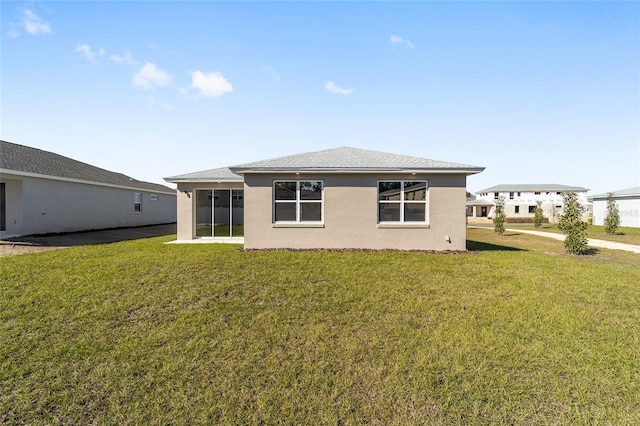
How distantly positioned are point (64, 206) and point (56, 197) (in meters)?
0.70

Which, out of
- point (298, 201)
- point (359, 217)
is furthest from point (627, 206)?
point (298, 201)

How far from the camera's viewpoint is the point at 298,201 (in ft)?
36.0

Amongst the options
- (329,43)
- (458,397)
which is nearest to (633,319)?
(458,397)

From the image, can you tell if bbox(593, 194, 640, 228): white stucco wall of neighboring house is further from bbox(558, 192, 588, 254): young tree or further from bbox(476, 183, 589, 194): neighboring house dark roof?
bbox(558, 192, 588, 254): young tree

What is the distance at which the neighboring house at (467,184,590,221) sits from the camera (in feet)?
159

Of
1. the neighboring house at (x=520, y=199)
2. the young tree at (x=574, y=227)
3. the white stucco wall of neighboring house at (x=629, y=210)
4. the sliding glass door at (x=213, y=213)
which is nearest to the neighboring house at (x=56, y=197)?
the sliding glass door at (x=213, y=213)

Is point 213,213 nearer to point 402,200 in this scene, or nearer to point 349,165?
point 349,165

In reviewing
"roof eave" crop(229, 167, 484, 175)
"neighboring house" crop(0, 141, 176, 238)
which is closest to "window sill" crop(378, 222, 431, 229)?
"roof eave" crop(229, 167, 484, 175)

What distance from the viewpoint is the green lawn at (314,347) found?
333 cm

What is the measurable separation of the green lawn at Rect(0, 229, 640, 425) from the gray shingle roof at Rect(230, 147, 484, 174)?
4.23m

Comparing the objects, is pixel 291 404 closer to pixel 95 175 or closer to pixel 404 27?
pixel 404 27

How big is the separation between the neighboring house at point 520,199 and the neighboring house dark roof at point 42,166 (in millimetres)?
51354

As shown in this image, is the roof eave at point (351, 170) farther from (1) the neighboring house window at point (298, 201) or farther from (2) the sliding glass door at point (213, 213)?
(2) the sliding glass door at point (213, 213)

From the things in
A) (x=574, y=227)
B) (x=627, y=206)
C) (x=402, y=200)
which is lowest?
(x=574, y=227)
